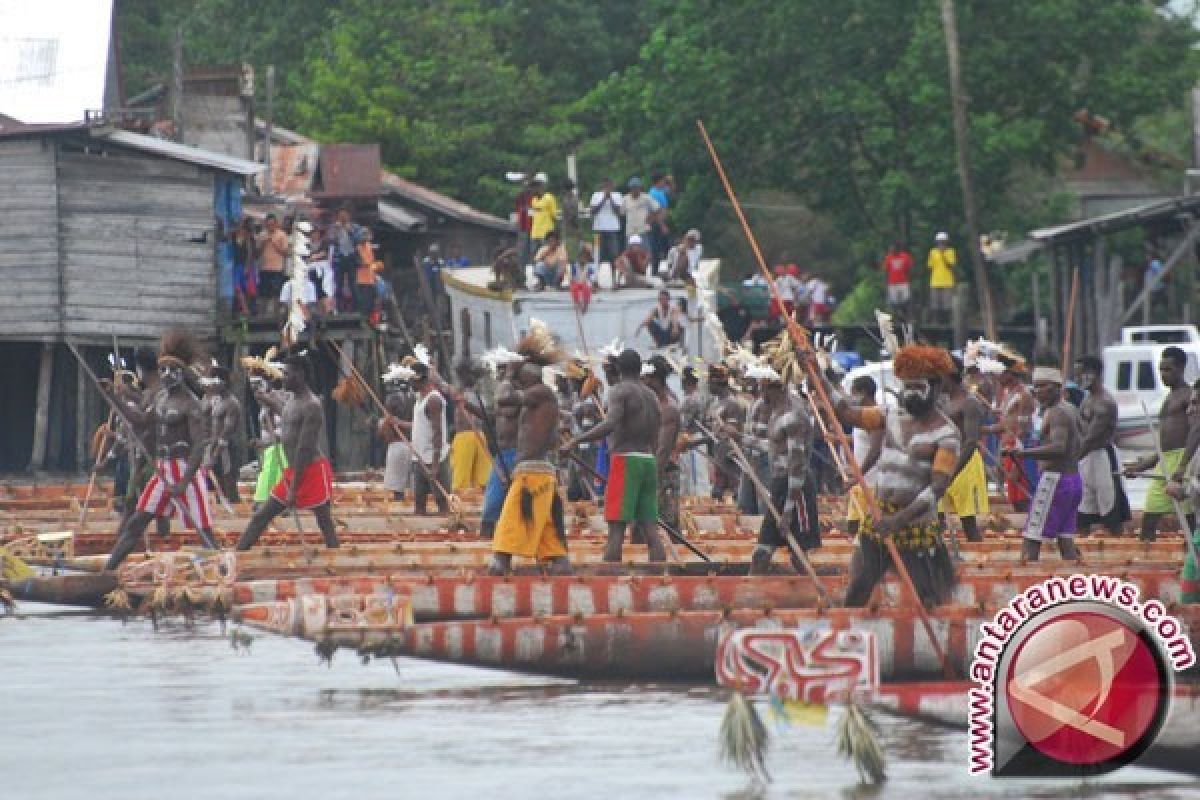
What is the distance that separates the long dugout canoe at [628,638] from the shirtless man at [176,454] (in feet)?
A: 13.3

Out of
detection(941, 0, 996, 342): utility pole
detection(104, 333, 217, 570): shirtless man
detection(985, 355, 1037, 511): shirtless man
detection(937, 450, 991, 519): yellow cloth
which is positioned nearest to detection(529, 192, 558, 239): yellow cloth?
detection(941, 0, 996, 342): utility pole

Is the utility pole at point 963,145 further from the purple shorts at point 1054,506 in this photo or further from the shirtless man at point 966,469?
the purple shorts at point 1054,506

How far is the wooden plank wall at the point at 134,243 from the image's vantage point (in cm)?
3841

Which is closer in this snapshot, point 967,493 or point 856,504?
point 856,504

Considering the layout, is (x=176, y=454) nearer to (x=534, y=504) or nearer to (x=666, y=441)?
(x=534, y=504)

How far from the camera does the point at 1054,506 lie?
18.2 meters

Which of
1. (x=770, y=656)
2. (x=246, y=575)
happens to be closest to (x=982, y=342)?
(x=246, y=575)

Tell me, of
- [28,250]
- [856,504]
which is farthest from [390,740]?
[28,250]

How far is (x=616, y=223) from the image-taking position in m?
38.9

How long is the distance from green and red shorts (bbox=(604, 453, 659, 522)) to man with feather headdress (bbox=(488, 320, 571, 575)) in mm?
837

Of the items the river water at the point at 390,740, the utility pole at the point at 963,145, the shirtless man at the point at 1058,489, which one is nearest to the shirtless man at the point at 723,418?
the shirtless man at the point at 1058,489

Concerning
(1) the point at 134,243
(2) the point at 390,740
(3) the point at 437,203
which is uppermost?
(3) the point at 437,203

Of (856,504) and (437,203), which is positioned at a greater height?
(437,203)

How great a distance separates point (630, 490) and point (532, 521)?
1.43 meters
